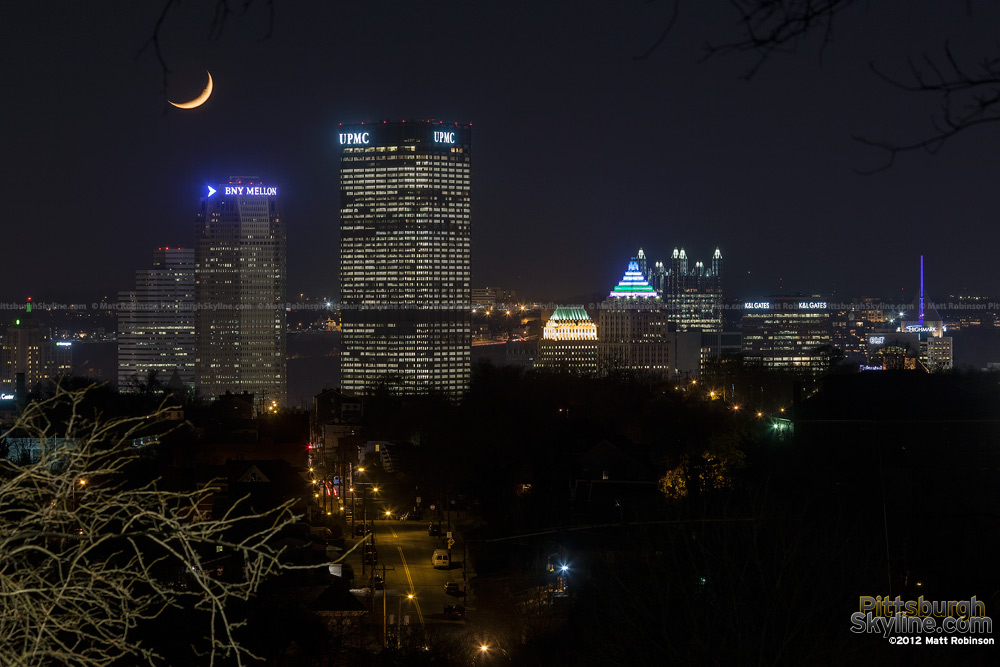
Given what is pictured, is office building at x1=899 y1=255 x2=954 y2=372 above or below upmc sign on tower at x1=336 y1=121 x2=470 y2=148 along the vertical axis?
below

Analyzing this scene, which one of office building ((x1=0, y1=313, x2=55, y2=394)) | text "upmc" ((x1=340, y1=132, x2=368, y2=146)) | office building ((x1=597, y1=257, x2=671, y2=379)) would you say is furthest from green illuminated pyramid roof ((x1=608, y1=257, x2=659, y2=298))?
office building ((x1=0, y1=313, x2=55, y2=394))

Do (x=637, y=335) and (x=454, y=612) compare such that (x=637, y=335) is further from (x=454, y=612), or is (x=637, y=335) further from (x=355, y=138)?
(x=454, y=612)

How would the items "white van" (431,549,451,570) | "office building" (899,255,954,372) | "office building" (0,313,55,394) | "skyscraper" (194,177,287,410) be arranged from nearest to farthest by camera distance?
"white van" (431,549,451,570) → "office building" (899,255,954,372) → "office building" (0,313,55,394) → "skyscraper" (194,177,287,410)

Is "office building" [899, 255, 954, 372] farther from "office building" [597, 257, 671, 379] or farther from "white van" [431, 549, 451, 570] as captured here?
"white van" [431, 549, 451, 570]

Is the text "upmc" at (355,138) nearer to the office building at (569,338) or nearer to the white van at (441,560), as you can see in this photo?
the office building at (569,338)

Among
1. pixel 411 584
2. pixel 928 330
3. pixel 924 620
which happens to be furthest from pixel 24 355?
pixel 924 620

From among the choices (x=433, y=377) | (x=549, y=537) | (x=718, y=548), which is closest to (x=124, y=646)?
(x=718, y=548)

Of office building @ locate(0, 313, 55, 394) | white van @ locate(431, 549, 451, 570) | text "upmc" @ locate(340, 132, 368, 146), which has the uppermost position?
text "upmc" @ locate(340, 132, 368, 146)
